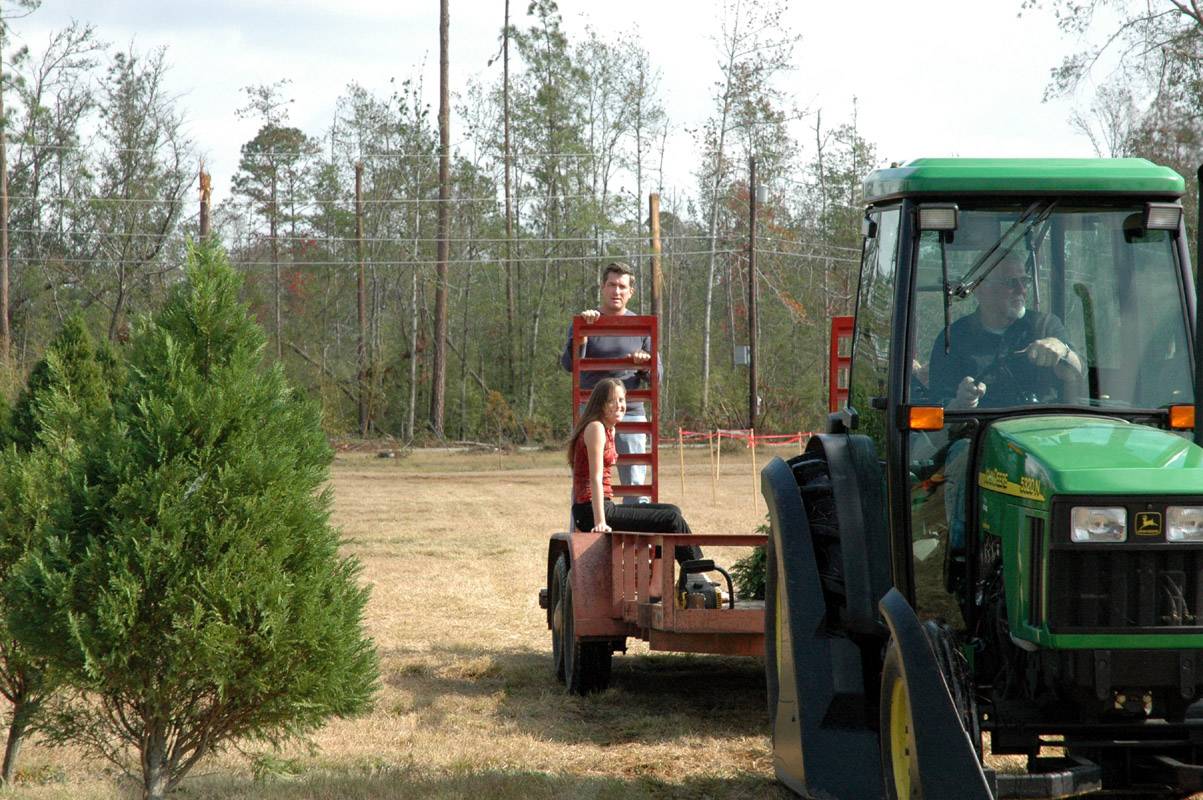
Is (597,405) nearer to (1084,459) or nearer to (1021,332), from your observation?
(1021,332)

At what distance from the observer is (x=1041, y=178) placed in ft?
14.3

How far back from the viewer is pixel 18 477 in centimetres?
613

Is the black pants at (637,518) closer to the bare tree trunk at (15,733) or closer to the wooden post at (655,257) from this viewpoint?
the bare tree trunk at (15,733)

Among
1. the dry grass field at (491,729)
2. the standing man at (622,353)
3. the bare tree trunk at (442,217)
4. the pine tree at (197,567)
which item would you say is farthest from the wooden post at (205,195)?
the pine tree at (197,567)

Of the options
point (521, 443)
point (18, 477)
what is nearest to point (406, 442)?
point (521, 443)

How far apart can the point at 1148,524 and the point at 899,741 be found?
1084 millimetres

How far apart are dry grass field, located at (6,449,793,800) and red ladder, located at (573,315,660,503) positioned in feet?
4.67

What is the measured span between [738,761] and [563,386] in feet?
123

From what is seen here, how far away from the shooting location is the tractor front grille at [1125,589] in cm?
363

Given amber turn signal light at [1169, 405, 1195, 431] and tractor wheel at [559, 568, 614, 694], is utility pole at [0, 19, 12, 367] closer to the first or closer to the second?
tractor wheel at [559, 568, 614, 694]

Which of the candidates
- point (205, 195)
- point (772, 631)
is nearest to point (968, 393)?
point (772, 631)

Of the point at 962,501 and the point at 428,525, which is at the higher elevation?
the point at 962,501

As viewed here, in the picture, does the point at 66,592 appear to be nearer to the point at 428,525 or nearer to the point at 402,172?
the point at 428,525

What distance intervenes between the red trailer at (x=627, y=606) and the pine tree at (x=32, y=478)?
9.26 feet
